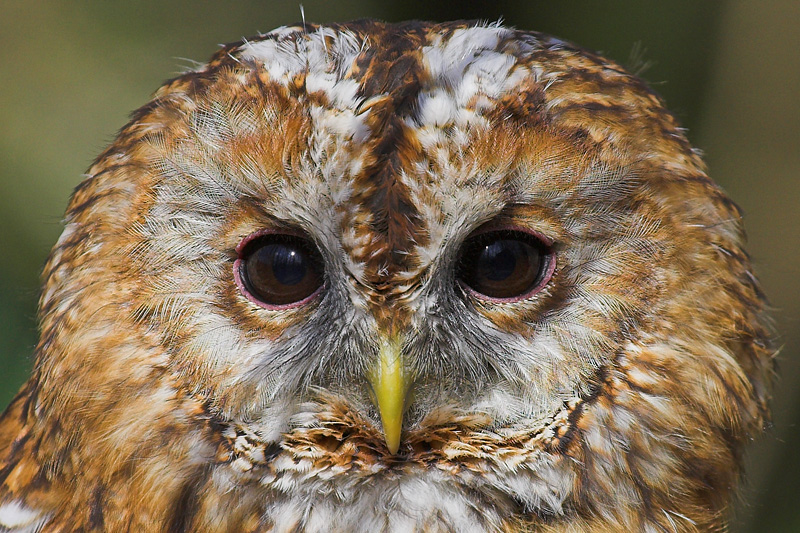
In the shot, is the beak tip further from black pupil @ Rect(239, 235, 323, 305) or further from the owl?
black pupil @ Rect(239, 235, 323, 305)

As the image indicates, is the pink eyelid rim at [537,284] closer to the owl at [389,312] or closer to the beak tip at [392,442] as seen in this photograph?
the owl at [389,312]

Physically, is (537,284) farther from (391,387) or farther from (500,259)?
(391,387)

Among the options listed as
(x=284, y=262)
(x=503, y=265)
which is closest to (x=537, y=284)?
(x=503, y=265)

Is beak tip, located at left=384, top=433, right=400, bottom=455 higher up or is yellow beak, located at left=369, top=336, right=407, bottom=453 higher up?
yellow beak, located at left=369, top=336, right=407, bottom=453

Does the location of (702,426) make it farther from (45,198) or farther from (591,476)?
(45,198)

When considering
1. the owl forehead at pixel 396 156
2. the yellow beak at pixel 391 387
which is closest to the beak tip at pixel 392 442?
the yellow beak at pixel 391 387

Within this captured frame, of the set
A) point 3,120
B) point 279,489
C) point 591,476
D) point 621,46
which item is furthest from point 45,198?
point 591,476

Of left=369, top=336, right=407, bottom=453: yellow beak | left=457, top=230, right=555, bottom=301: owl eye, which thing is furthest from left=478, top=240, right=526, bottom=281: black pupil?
left=369, top=336, right=407, bottom=453: yellow beak

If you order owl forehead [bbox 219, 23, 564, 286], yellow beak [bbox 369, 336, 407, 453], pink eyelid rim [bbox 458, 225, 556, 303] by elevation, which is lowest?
yellow beak [bbox 369, 336, 407, 453]

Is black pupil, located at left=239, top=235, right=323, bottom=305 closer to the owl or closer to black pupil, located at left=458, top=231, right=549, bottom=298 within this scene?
the owl
